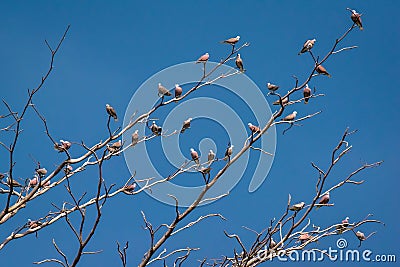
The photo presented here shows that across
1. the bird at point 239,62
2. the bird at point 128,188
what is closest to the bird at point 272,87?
the bird at point 239,62

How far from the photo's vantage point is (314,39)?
2.86 m

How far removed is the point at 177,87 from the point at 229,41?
422 millimetres

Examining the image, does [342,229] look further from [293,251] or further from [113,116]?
[113,116]

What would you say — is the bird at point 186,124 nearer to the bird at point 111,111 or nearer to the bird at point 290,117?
the bird at point 111,111

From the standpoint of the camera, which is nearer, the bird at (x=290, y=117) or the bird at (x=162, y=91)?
the bird at (x=290, y=117)

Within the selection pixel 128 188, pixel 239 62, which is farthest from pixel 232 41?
pixel 128 188

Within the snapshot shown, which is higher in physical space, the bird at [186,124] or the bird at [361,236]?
the bird at [186,124]

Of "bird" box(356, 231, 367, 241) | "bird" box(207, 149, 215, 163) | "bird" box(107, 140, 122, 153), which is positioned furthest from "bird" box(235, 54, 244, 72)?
"bird" box(356, 231, 367, 241)

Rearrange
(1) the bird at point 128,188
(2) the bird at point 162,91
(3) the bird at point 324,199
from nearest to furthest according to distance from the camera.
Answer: (3) the bird at point 324,199 → (2) the bird at point 162,91 → (1) the bird at point 128,188

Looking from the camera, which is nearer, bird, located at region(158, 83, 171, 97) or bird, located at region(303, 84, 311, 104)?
bird, located at region(303, 84, 311, 104)

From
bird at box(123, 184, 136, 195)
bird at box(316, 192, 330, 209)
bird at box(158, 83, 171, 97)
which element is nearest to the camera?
bird at box(316, 192, 330, 209)

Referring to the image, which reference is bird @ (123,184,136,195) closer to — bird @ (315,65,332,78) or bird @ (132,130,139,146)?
bird @ (132,130,139,146)

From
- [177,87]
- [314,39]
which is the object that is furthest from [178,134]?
[314,39]

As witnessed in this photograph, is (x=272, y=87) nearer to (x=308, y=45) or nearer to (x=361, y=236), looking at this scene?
(x=308, y=45)
